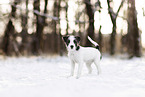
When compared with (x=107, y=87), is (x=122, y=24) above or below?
above

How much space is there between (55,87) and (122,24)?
62.2ft

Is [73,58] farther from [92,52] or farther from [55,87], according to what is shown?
[55,87]

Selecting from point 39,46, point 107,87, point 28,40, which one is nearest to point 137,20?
point 39,46

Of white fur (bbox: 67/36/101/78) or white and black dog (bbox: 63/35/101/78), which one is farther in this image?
white fur (bbox: 67/36/101/78)

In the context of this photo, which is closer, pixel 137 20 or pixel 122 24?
pixel 137 20

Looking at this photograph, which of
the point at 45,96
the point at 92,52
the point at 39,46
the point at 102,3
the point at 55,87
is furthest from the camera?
the point at 39,46

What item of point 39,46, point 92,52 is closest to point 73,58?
point 92,52

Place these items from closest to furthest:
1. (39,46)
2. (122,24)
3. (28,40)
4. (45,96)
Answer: (45,96), (39,46), (122,24), (28,40)

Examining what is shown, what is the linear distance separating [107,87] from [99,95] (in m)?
0.77

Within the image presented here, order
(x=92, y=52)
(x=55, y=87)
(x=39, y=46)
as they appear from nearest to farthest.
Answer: (x=55, y=87) < (x=92, y=52) < (x=39, y=46)

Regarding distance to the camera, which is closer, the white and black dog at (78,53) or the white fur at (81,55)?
the white and black dog at (78,53)

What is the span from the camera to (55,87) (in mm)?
4355

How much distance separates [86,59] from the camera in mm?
5871

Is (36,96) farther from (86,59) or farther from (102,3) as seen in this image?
(102,3)
